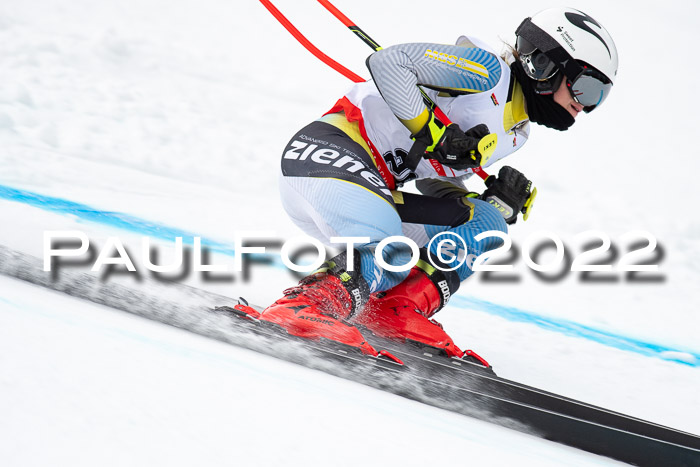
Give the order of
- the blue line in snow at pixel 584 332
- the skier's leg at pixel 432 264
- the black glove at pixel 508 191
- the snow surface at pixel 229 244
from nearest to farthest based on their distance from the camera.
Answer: the snow surface at pixel 229 244, the skier's leg at pixel 432 264, the black glove at pixel 508 191, the blue line in snow at pixel 584 332

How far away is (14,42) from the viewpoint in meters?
6.90

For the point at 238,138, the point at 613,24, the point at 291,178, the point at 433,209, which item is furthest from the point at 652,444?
the point at 613,24

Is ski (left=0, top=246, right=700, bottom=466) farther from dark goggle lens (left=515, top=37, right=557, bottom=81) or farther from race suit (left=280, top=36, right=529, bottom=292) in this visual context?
dark goggle lens (left=515, top=37, right=557, bottom=81)

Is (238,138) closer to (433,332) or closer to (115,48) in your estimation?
(115,48)

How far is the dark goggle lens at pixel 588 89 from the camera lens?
2.21 meters

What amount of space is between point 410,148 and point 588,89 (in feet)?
1.92

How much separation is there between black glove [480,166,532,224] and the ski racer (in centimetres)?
10

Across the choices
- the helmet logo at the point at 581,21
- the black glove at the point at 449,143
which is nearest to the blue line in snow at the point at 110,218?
the black glove at the point at 449,143

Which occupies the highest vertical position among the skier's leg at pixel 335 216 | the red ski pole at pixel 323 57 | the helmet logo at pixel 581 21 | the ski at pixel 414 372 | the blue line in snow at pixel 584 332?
the helmet logo at pixel 581 21

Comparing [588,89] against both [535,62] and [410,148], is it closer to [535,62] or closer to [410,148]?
[535,62]

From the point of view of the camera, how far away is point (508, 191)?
2.60 m

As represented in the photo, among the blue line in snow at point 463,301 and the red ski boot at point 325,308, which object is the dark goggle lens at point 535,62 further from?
the blue line in snow at point 463,301

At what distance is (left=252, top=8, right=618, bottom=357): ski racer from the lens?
7.00ft

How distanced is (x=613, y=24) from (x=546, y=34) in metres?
6.04
